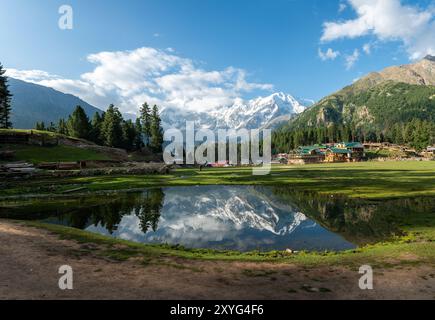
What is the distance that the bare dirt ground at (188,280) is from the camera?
11219 millimetres

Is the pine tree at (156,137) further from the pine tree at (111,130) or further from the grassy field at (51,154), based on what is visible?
the grassy field at (51,154)

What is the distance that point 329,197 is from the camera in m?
39.3

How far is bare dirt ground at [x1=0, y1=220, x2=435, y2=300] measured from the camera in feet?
36.8

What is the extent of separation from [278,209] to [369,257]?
17793 mm

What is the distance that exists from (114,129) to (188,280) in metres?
118

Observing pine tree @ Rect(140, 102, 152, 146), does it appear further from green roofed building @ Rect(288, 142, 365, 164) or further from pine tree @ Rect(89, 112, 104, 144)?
green roofed building @ Rect(288, 142, 365, 164)

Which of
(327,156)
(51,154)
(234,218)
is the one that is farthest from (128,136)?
(327,156)

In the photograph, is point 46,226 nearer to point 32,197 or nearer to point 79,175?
point 32,197

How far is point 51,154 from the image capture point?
76.6 meters

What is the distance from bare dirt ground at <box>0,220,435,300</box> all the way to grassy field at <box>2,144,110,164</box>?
62.6m

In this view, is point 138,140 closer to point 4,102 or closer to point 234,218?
point 4,102

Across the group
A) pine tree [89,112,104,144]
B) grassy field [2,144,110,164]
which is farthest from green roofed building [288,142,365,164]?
grassy field [2,144,110,164]

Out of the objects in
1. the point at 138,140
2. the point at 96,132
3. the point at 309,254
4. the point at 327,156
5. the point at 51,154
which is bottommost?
the point at 309,254
